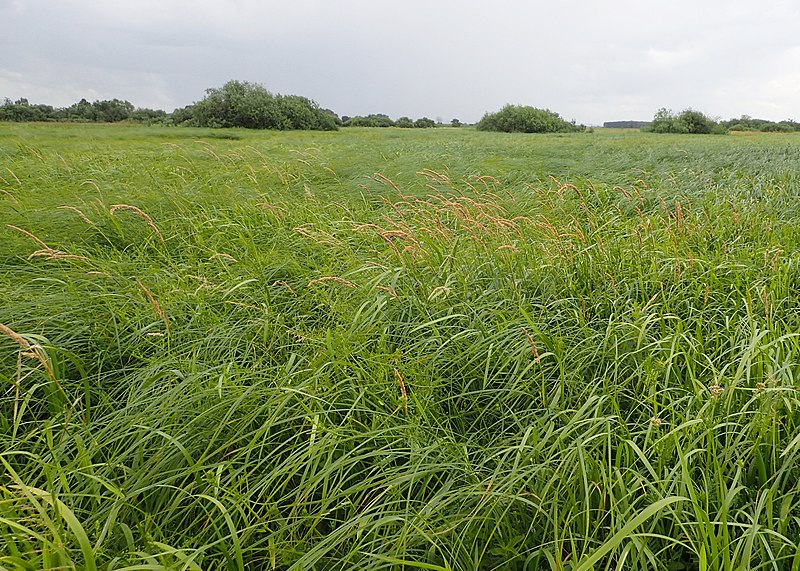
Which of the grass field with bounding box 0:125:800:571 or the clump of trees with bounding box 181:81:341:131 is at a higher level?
the clump of trees with bounding box 181:81:341:131

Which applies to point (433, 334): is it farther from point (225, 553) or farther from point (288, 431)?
A: point (225, 553)

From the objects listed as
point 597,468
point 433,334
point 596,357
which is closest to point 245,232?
point 433,334

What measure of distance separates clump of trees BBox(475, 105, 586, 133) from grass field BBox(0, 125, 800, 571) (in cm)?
3523

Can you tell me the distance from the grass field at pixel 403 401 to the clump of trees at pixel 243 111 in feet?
99.7

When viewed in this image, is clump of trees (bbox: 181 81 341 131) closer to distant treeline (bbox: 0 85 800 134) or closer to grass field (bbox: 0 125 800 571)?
distant treeline (bbox: 0 85 800 134)

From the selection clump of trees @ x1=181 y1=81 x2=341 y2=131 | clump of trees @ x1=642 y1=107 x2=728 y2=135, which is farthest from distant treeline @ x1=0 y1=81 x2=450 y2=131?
clump of trees @ x1=642 y1=107 x2=728 y2=135

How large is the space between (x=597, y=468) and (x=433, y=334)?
107 cm

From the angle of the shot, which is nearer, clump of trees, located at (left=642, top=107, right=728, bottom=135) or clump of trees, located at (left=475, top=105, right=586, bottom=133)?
clump of trees, located at (left=642, top=107, right=728, bottom=135)

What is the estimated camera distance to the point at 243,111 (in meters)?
32.6

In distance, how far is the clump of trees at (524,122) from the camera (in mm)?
37562

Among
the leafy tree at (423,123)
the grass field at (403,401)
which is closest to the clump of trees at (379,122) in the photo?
the leafy tree at (423,123)

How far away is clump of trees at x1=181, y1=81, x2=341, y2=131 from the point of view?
3250 centimetres

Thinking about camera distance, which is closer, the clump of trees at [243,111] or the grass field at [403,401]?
the grass field at [403,401]

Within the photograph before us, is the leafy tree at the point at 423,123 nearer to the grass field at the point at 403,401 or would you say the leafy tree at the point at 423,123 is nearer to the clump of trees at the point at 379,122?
the clump of trees at the point at 379,122
